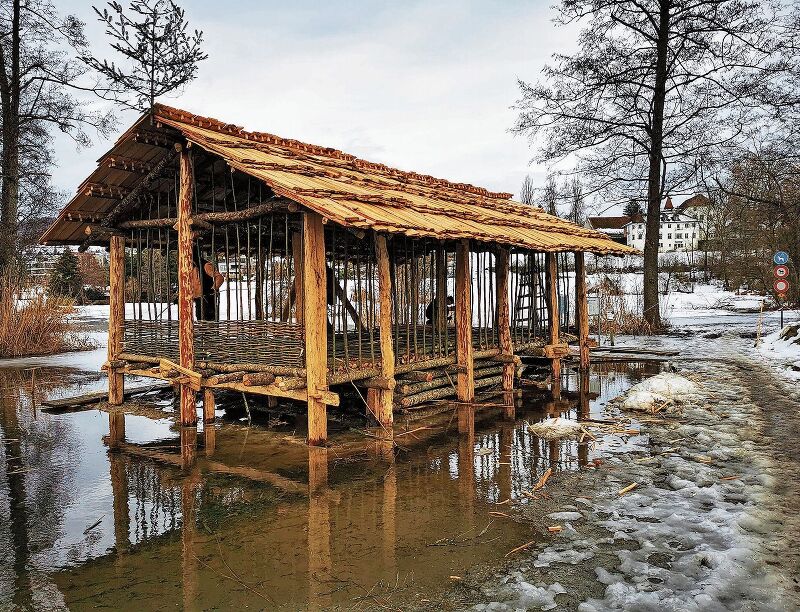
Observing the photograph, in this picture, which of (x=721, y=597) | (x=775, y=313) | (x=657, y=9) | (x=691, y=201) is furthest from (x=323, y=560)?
(x=691, y=201)

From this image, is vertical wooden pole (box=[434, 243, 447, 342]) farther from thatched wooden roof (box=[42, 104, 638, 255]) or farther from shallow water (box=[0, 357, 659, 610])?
shallow water (box=[0, 357, 659, 610])

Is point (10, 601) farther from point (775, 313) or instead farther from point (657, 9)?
point (775, 313)

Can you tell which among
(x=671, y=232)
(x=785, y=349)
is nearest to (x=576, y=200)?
(x=785, y=349)

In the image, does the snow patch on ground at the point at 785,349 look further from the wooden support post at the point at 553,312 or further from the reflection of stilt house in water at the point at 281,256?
the reflection of stilt house in water at the point at 281,256

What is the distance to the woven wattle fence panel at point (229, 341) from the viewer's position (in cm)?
801

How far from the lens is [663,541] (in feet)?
15.4

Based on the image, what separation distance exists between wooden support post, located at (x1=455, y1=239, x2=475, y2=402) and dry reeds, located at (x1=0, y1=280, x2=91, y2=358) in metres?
13.5

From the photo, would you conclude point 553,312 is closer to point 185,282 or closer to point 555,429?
point 555,429

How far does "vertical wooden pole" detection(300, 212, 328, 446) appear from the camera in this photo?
7.36 meters

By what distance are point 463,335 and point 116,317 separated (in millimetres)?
6088

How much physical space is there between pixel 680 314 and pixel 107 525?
31.9 meters

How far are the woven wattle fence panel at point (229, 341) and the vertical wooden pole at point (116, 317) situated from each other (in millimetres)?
164

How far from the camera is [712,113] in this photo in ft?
70.1

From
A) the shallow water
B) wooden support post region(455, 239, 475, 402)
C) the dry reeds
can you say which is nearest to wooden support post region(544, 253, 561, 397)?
wooden support post region(455, 239, 475, 402)
